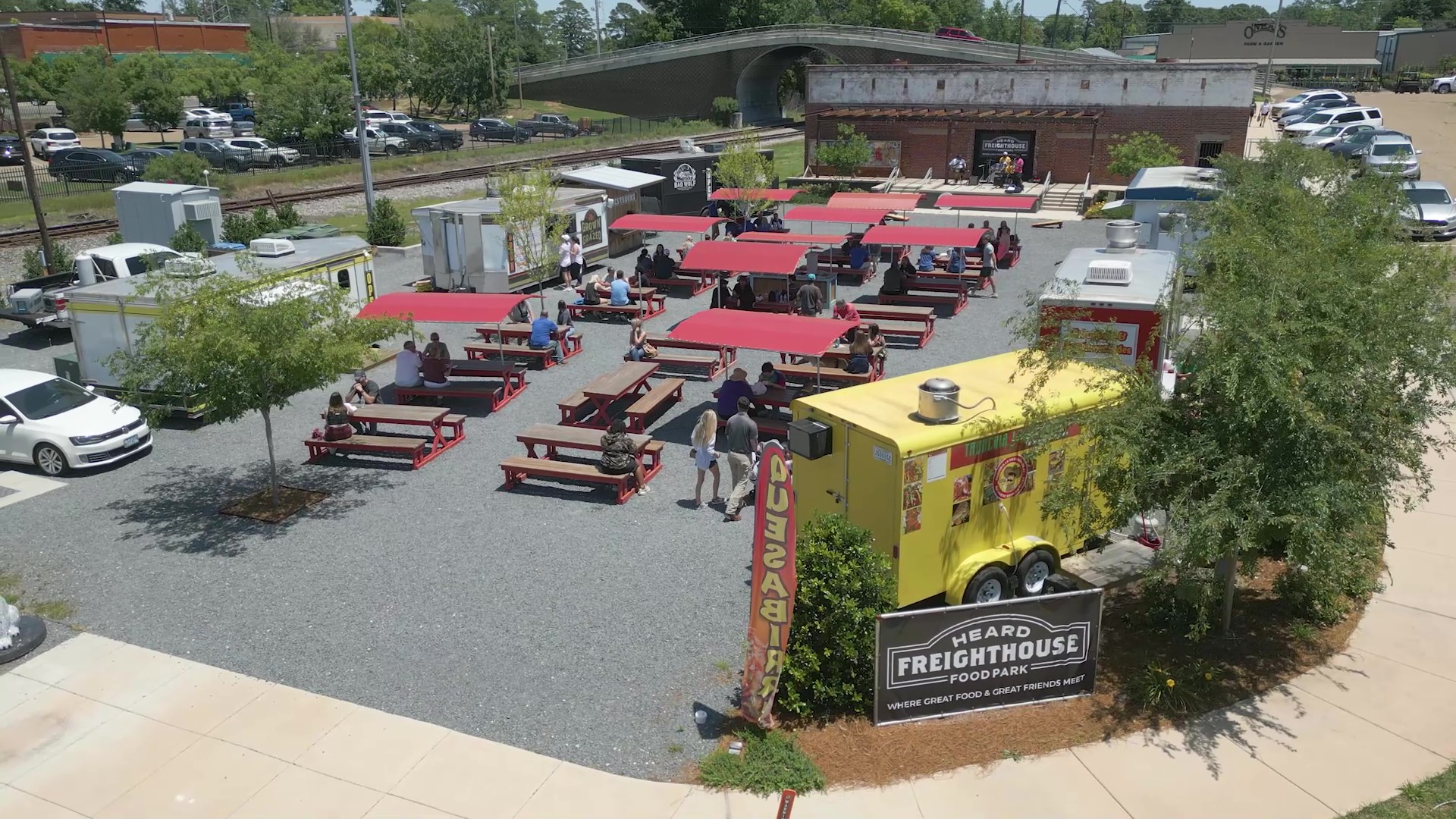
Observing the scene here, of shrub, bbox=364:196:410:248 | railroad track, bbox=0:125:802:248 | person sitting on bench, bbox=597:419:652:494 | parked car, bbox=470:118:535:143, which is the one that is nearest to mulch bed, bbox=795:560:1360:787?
person sitting on bench, bbox=597:419:652:494

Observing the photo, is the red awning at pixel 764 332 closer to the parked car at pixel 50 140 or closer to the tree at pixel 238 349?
the tree at pixel 238 349

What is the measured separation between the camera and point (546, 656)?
33.5ft

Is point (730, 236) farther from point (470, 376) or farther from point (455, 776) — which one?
point (455, 776)

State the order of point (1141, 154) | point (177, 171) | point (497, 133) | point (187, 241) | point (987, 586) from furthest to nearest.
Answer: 1. point (497, 133)
2. point (1141, 154)
3. point (177, 171)
4. point (187, 241)
5. point (987, 586)

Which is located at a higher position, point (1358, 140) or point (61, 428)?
point (1358, 140)

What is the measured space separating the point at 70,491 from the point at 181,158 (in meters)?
27.2

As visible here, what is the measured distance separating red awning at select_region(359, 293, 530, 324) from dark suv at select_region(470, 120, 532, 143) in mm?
53550

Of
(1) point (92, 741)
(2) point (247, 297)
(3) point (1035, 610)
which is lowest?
(1) point (92, 741)

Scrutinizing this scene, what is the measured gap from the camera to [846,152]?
45844 mm

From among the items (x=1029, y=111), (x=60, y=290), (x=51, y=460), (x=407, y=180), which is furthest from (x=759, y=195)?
(x=407, y=180)

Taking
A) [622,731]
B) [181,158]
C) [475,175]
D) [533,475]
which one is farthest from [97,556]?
[475,175]

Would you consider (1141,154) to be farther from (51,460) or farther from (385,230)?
(51,460)

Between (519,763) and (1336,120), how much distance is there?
181ft

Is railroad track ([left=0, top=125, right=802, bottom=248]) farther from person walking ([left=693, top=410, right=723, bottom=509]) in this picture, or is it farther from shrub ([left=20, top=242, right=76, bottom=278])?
person walking ([left=693, top=410, right=723, bottom=509])
